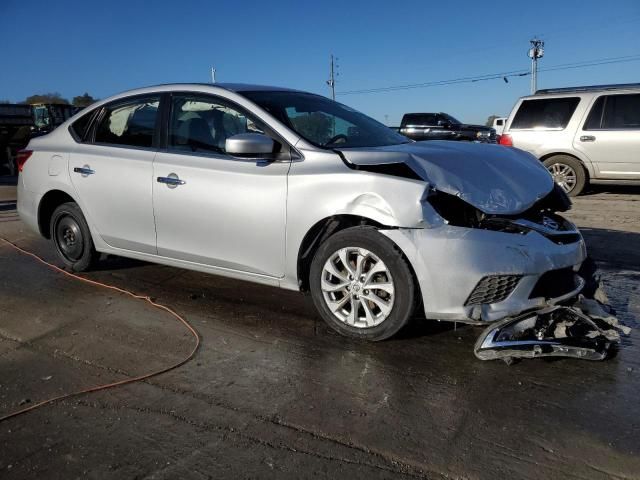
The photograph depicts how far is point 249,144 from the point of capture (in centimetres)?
365

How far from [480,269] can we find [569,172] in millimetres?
7562

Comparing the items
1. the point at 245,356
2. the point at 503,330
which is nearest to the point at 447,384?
the point at 503,330

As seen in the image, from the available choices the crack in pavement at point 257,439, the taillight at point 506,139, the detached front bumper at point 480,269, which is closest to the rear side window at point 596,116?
the taillight at point 506,139

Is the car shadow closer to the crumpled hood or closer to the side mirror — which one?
the crumpled hood

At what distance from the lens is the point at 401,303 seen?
3.32 meters

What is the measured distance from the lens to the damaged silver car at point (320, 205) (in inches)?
127

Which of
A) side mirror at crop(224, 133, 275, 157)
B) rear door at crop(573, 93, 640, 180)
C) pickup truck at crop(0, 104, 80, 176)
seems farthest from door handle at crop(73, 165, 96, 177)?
pickup truck at crop(0, 104, 80, 176)

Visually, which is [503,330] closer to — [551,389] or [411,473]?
[551,389]

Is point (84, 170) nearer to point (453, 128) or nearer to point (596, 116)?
point (596, 116)

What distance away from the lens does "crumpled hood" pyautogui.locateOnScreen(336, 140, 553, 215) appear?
11.1 feet

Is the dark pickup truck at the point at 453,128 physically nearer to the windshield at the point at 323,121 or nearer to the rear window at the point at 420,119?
the rear window at the point at 420,119

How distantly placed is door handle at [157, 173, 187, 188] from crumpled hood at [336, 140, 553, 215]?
51.8 inches

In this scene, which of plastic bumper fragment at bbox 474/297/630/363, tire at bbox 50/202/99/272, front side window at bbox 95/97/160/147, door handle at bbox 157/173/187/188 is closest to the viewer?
plastic bumper fragment at bbox 474/297/630/363

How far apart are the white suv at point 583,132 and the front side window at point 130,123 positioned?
735cm
